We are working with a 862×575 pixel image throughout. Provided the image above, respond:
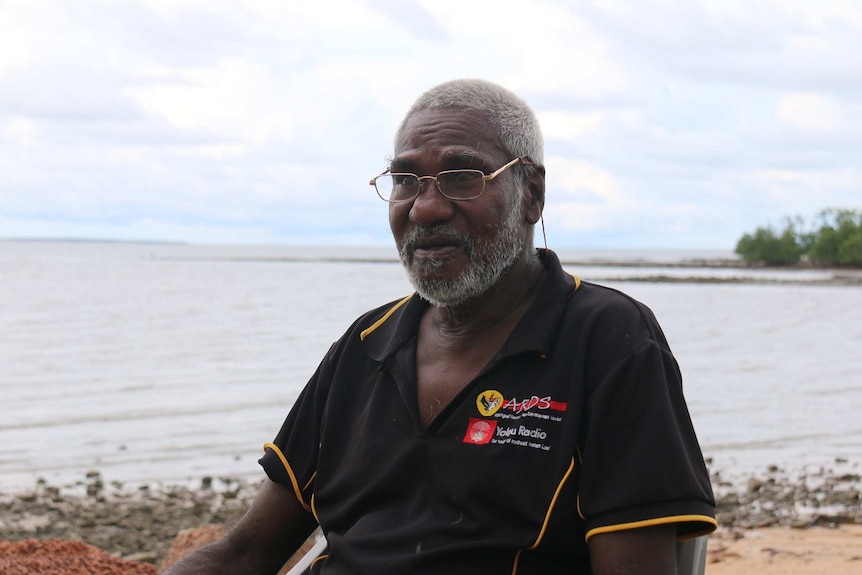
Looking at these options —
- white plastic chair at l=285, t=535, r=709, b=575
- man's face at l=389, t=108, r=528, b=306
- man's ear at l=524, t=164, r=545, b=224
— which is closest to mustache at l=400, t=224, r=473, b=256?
man's face at l=389, t=108, r=528, b=306

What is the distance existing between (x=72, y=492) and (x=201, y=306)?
100ft

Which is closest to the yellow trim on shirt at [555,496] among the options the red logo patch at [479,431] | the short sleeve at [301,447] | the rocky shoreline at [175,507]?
the red logo patch at [479,431]

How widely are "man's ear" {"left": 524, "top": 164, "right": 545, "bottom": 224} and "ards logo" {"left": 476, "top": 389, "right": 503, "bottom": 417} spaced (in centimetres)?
62

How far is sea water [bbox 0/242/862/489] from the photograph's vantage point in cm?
1232

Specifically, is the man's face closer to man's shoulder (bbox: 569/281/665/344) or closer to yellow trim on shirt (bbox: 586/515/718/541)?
man's shoulder (bbox: 569/281/665/344)

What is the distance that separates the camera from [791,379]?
1908 cm

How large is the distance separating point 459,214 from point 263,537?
1.17 metres

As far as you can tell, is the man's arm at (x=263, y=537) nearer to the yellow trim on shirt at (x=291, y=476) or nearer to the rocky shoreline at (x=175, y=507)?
the yellow trim on shirt at (x=291, y=476)

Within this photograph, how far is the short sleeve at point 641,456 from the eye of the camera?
2.37 m

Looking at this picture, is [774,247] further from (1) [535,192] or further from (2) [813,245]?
(1) [535,192]

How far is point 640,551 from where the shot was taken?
93.7 inches

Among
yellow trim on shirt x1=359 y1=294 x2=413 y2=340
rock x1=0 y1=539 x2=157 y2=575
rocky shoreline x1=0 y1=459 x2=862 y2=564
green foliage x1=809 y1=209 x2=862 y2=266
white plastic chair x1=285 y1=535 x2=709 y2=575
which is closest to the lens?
white plastic chair x1=285 y1=535 x2=709 y2=575

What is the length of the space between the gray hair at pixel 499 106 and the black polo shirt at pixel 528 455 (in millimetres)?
373

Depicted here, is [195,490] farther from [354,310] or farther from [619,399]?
[354,310]
